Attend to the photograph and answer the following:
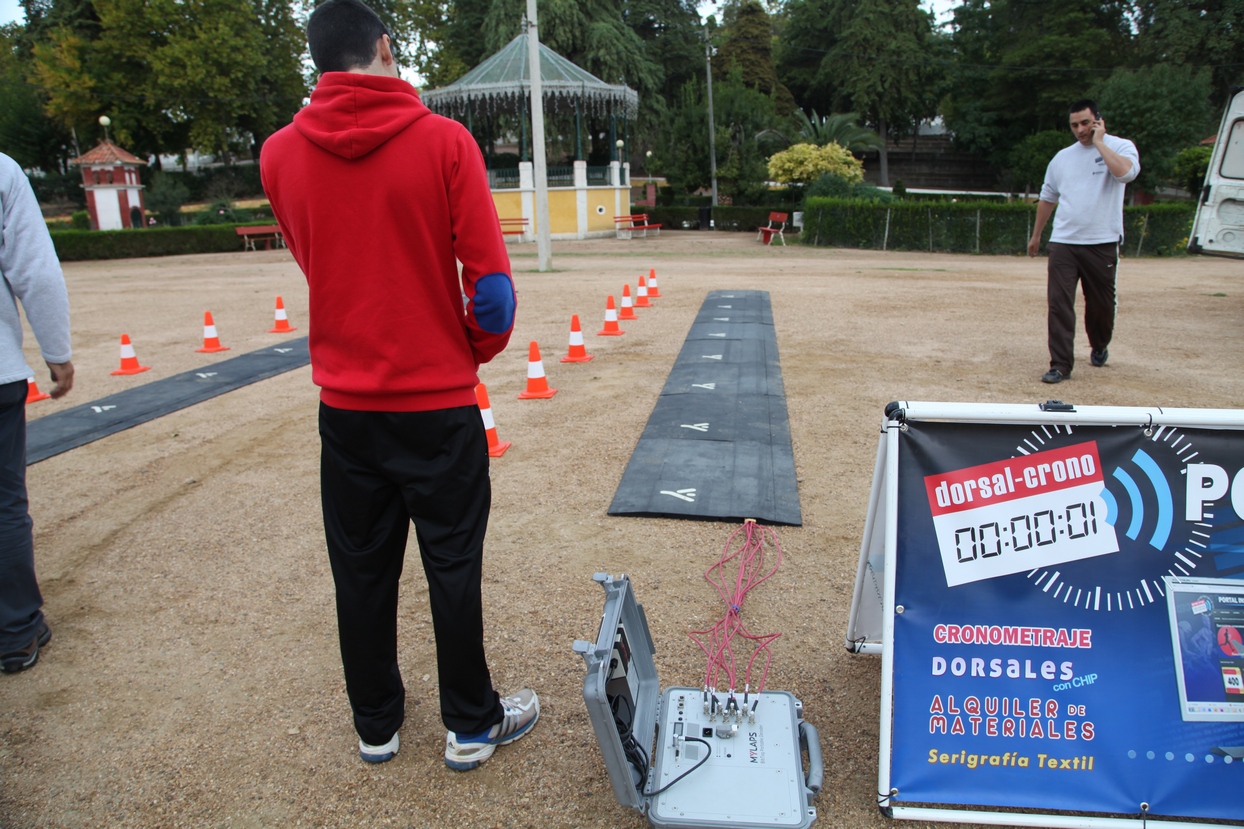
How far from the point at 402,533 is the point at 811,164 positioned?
107ft

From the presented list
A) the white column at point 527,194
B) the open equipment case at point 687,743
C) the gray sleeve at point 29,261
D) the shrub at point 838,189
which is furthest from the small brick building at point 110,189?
the open equipment case at point 687,743

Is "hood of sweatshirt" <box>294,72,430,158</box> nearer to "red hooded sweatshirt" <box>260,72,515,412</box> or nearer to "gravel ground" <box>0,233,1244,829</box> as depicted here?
"red hooded sweatshirt" <box>260,72,515,412</box>

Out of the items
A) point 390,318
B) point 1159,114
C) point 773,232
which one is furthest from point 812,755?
point 1159,114

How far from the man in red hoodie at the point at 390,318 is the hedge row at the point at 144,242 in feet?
98.2

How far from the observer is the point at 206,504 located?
4.87m

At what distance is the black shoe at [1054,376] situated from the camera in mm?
6793

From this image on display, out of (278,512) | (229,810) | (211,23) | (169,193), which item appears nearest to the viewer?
(229,810)

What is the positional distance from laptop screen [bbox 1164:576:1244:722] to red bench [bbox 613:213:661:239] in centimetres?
3170

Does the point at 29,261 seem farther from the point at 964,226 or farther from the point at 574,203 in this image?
the point at 574,203

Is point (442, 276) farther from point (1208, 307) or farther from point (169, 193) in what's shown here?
point (169, 193)

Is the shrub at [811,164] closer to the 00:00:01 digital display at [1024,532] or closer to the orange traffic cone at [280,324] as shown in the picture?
the orange traffic cone at [280,324]

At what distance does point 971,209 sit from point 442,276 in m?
23.3

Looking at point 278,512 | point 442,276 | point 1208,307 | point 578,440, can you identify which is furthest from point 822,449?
point 1208,307

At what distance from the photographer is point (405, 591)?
362 cm
